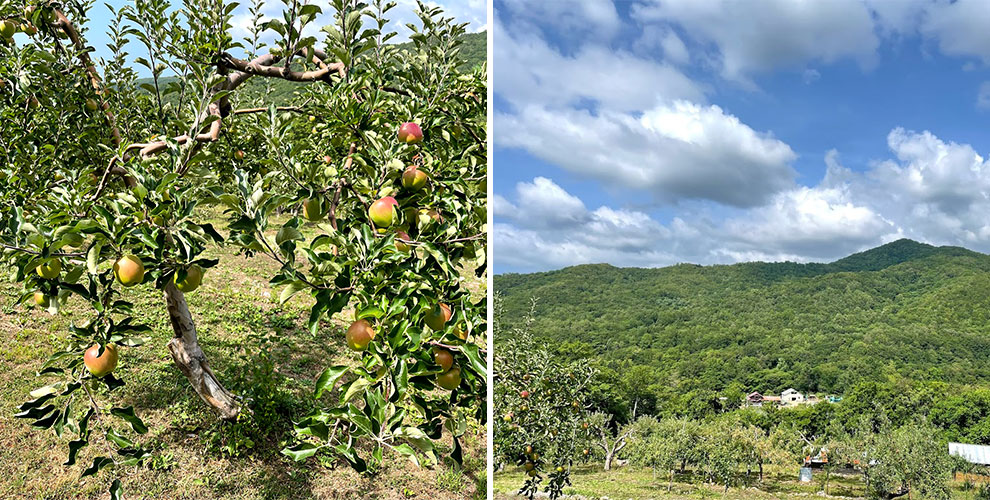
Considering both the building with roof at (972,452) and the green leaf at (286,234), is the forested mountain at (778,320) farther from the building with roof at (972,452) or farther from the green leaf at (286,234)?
the green leaf at (286,234)

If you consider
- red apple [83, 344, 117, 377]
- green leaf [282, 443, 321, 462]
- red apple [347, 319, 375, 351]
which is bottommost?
green leaf [282, 443, 321, 462]

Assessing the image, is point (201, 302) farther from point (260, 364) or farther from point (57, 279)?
point (57, 279)

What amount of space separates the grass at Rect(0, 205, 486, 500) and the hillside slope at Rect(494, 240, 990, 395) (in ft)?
12.8

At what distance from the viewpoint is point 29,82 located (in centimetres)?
173

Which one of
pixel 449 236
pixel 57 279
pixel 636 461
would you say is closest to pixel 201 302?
pixel 57 279

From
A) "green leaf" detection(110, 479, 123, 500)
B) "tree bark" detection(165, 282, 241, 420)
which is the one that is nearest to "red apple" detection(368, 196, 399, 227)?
"green leaf" detection(110, 479, 123, 500)

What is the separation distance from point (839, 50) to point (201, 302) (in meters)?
9.44

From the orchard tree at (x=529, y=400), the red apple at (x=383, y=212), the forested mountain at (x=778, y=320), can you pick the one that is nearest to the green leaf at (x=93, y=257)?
the red apple at (x=383, y=212)

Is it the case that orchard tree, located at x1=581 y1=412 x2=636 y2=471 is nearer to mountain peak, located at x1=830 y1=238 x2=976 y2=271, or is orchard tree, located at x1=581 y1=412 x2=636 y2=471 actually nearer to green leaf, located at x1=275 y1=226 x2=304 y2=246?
green leaf, located at x1=275 y1=226 x2=304 y2=246

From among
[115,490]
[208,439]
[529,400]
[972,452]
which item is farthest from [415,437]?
[972,452]

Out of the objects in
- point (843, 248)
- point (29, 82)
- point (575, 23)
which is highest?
point (575, 23)

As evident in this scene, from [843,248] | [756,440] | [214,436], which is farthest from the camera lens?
[843,248]

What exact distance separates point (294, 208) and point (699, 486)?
8.57m

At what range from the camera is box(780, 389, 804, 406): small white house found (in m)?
9.12
